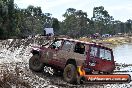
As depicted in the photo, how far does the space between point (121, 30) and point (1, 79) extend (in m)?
173

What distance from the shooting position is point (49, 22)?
159250 millimetres

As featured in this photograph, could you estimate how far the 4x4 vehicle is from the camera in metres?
14.8

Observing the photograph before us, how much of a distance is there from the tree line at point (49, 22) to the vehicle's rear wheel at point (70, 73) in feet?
109

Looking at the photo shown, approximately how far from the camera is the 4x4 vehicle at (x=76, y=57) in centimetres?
1477

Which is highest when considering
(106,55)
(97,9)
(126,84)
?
(97,9)

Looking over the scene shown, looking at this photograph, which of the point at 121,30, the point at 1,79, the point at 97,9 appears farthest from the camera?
the point at 121,30

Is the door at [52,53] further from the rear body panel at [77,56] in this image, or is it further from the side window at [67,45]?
A: the side window at [67,45]

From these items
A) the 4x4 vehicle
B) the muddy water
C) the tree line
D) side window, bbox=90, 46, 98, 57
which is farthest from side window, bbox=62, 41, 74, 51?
the tree line

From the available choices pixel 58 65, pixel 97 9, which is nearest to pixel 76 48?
pixel 58 65

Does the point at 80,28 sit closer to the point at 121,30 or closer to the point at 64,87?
the point at 121,30

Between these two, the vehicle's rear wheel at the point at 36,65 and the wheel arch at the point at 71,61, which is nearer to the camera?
the wheel arch at the point at 71,61

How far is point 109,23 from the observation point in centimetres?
16238

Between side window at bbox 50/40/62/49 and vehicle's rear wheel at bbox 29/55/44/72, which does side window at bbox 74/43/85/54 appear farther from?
vehicle's rear wheel at bbox 29/55/44/72

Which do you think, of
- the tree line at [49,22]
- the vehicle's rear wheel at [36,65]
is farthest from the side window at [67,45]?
the tree line at [49,22]
